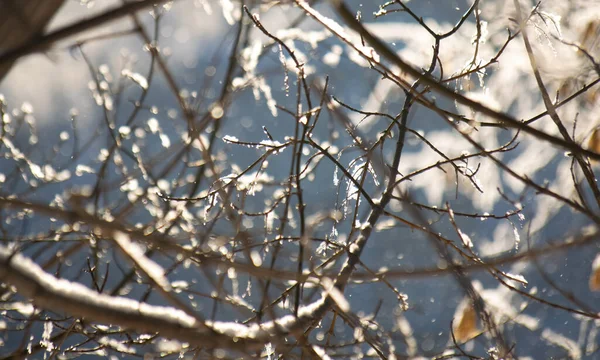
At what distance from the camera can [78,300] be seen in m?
0.34

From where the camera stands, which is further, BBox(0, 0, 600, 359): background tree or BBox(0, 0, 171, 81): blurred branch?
BBox(0, 0, 600, 359): background tree

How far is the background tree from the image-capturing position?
0.51 meters

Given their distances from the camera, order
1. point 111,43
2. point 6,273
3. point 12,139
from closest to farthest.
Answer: point 6,273
point 12,139
point 111,43

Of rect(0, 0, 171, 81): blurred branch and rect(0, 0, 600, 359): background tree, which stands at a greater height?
rect(0, 0, 600, 359): background tree

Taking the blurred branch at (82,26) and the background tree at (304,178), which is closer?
the blurred branch at (82,26)

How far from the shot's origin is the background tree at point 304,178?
509 mm

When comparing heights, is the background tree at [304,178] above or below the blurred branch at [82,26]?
above

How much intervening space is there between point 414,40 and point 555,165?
3.98 ft

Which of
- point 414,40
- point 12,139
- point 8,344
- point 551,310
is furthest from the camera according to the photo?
point 8,344

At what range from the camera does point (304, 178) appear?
4.00 feet

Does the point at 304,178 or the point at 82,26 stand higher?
the point at 304,178

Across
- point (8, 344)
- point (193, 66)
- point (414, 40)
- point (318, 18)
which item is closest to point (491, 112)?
point (318, 18)

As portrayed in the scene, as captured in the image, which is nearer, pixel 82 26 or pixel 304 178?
pixel 82 26

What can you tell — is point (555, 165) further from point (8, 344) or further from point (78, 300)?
point (8, 344)
